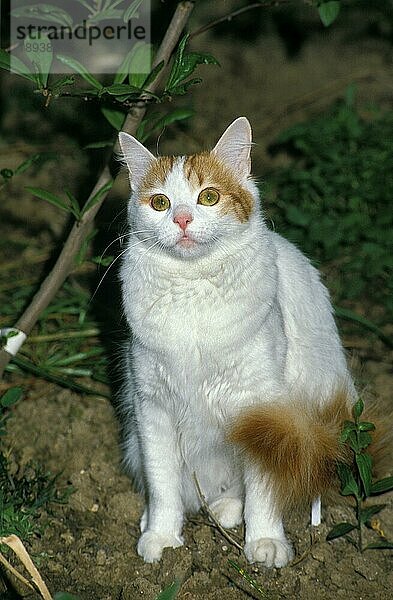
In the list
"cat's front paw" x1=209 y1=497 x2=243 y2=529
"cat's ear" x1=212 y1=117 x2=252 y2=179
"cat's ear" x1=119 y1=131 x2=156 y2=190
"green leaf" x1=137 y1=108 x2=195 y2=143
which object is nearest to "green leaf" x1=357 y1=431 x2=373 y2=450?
"cat's front paw" x1=209 y1=497 x2=243 y2=529

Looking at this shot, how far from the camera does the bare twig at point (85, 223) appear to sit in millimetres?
2527

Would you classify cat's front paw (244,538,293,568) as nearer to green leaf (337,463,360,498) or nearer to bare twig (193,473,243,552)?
bare twig (193,473,243,552)

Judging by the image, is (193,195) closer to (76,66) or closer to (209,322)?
(209,322)

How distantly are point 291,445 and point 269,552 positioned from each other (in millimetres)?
378

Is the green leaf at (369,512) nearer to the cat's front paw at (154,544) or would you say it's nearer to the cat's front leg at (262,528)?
the cat's front leg at (262,528)

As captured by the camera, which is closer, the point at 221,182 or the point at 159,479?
the point at 221,182

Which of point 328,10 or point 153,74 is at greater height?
point 328,10

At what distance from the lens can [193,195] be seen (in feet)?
6.78

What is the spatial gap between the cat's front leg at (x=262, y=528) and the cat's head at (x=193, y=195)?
24.9 inches

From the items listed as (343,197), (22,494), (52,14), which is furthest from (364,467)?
(343,197)

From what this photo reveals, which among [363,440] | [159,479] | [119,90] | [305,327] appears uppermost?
[119,90]

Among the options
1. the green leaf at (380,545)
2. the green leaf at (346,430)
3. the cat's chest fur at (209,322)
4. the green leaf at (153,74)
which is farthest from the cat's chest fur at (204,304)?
the green leaf at (380,545)

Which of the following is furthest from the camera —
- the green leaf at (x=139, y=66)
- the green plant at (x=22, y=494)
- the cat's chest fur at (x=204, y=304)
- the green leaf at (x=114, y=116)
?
the green leaf at (x=114, y=116)

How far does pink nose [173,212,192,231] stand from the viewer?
6.57 ft
